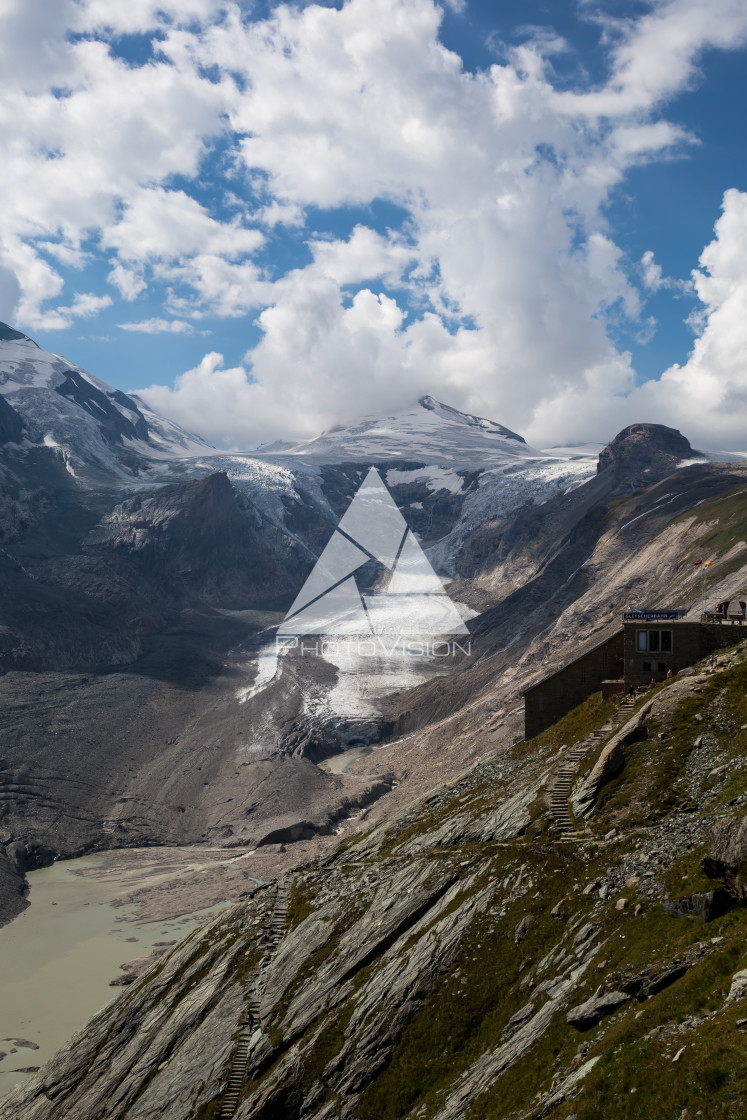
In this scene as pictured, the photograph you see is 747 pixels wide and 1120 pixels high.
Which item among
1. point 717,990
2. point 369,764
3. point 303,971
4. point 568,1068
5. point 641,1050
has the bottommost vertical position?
point 369,764

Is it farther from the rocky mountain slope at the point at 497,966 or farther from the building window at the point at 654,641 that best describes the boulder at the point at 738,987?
the building window at the point at 654,641

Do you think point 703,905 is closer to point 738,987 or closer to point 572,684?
point 738,987

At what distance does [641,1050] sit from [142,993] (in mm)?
36944

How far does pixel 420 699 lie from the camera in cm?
17600

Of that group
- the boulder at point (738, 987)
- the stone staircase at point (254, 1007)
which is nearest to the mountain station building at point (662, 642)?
the stone staircase at point (254, 1007)

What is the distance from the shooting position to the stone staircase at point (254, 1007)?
34.4 metres

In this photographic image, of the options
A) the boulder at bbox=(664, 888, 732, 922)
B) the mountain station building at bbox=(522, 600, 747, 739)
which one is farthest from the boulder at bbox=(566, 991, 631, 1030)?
the mountain station building at bbox=(522, 600, 747, 739)

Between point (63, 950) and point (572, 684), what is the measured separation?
3012 inches

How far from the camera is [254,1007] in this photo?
126 ft

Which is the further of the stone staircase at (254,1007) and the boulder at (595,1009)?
the stone staircase at (254,1007)

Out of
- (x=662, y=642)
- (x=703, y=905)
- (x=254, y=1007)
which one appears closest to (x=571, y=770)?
(x=662, y=642)

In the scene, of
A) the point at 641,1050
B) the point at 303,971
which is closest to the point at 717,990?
the point at 641,1050

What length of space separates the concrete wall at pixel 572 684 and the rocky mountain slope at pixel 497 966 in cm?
359

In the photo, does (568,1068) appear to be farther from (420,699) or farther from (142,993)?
(420,699)
